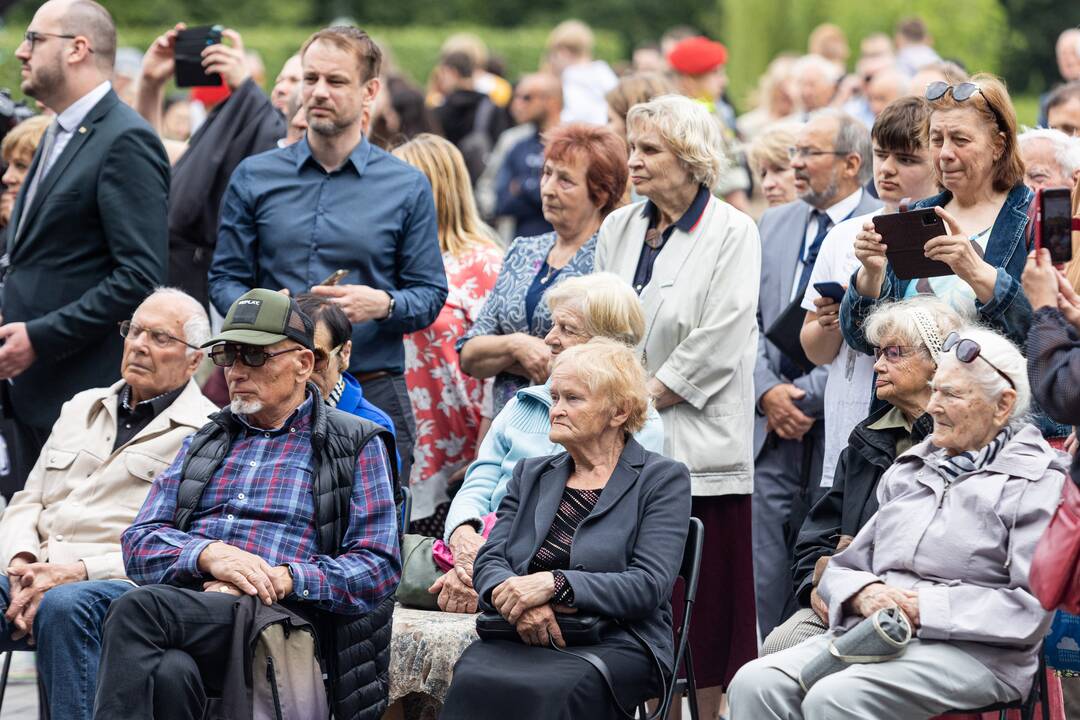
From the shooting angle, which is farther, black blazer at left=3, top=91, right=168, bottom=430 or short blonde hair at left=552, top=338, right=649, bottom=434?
black blazer at left=3, top=91, right=168, bottom=430

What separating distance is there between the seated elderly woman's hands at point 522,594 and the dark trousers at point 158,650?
2.67ft

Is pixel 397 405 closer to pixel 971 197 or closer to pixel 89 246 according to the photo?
pixel 89 246

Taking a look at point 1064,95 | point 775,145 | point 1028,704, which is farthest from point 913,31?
point 1028,704

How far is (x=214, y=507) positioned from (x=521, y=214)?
6522mm

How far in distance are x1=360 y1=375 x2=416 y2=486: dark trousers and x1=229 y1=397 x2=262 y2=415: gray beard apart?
46.7 inches

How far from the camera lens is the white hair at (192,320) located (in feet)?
19.5

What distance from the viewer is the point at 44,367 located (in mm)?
6535

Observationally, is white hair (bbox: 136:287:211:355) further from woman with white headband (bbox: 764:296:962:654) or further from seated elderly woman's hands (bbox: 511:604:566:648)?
woman with white headband (bbox: 764:296:962:654)

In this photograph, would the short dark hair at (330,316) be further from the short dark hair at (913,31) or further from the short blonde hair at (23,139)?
the short dark hair at (913,31)

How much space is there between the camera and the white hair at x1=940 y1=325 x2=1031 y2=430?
4648mm

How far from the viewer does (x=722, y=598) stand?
5895 millimetres

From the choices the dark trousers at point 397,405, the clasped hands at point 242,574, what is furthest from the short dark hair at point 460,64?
the clasped hands at point 242,574

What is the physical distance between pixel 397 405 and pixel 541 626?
1828 millimetres

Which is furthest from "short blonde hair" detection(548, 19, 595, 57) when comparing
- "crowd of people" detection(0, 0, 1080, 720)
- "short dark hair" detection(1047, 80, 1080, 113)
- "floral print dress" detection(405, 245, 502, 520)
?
"floral print dress" detection(405, 245, 502, 520)
